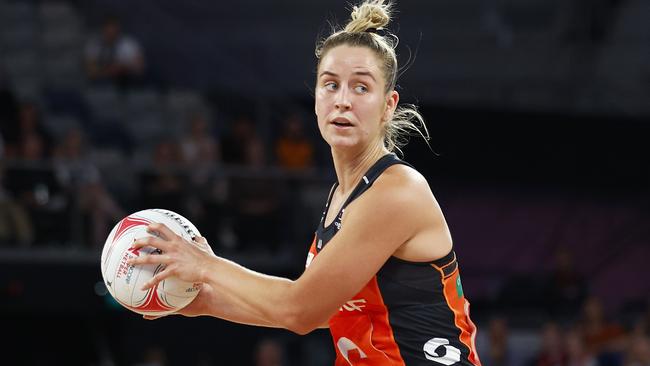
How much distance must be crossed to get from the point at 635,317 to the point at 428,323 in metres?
9.09

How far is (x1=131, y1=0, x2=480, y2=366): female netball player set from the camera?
136 inches

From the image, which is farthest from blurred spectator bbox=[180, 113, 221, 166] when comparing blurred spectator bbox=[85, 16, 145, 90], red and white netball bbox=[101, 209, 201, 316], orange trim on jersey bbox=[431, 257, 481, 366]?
orange trim on jersey bbox=[431, 257, 481, 366]

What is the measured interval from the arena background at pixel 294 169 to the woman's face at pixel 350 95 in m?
6.75

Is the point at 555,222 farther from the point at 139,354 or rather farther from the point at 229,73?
the point at 139,354

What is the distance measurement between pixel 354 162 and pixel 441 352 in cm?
76

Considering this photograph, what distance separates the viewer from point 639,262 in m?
13.7

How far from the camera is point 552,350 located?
10.3 m

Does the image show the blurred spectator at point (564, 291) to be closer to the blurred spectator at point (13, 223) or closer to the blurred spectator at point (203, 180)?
the blurred spectator at point (203, 180)

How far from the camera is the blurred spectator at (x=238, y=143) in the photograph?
11.7m

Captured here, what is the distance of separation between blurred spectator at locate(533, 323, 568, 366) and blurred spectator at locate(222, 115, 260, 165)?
3.86 metres

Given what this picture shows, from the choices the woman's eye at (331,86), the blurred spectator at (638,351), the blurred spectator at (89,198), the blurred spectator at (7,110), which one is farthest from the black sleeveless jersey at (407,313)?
the blurred spectator at (7,110)

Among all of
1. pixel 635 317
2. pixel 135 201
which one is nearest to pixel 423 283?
pixel 135 201

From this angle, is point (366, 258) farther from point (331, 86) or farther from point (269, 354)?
point (269, 354)

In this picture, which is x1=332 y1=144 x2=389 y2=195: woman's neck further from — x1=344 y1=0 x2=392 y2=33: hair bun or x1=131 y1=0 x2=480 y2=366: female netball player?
x1=344 y1=0 x2=392 y2=33: hair bun
